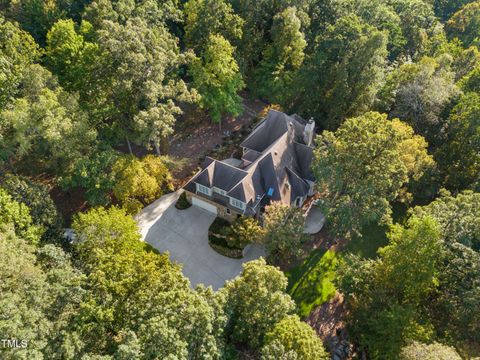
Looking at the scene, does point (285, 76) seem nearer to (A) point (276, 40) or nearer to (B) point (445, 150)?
(A) point (276, 40)

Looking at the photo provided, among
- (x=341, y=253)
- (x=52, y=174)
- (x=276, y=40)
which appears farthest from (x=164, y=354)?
(x=276, y=40)

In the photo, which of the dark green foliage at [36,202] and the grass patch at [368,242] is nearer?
the dark green foliage at [36,202]

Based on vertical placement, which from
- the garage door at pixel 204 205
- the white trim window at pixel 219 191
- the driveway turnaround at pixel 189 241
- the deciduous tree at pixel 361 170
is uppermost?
the deciduous tree at pixel 361 170

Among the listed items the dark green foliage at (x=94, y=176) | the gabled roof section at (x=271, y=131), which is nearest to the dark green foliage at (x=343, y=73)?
the gabled roof section at (x=271, y=131)

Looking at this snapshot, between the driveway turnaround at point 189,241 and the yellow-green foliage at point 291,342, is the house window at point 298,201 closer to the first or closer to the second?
the driveway turnaround at point 189,241

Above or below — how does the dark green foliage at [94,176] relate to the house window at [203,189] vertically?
below

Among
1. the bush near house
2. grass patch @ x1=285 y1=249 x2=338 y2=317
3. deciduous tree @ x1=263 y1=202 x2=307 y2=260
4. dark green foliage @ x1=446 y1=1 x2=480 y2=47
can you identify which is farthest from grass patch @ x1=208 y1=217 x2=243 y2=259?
dark green foliage @ x1=446 y1=1 x2=480 y2=47

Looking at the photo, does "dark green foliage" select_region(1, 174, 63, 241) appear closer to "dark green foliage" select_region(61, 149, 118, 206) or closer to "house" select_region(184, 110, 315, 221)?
"dark green foliage" select_region(61, 149, 118, 206)
